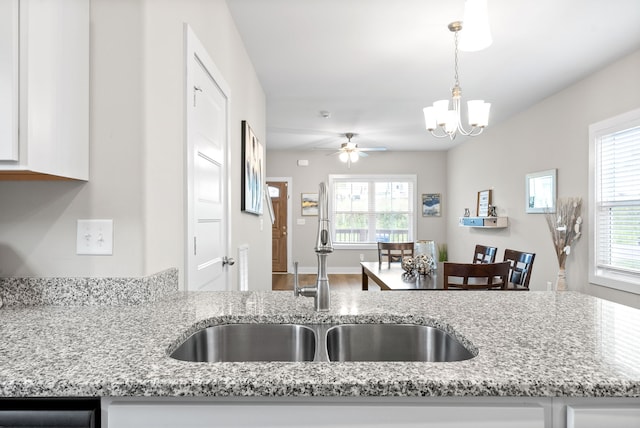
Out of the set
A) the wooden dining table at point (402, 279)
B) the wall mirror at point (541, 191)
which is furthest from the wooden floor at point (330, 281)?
the wall mirror at point (541, 191)

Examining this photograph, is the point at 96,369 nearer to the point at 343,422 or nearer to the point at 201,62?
the point at 343,422

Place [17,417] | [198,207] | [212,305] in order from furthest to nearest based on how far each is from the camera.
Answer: [198,207] → [212,305] → [17,417]

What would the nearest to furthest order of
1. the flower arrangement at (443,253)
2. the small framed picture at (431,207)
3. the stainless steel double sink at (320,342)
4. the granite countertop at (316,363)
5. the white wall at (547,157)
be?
the granite countertop at (316,363) < the stainless steel double sink at (320,342) < the white wall at (547,157) < the flower arrangement at (443,253) < the small framed picture at (431,207)

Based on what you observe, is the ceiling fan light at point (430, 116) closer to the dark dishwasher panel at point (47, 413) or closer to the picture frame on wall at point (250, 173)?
the picture frame on wall at point (250, 173)

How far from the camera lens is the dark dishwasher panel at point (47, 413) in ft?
2.32

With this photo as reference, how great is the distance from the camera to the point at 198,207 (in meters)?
1.92

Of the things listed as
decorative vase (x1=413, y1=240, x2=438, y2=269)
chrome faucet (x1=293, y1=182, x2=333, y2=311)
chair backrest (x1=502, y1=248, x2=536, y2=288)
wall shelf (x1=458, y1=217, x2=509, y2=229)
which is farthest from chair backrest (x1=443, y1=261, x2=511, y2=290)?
wall shelf (x1=458, y1=217, x2=509, y2=229)

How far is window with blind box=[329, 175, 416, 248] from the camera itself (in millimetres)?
8312

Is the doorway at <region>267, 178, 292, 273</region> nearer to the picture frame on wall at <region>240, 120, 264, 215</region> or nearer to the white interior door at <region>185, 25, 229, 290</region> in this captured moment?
the picture frame on wall at <region>240, 120, 264, 215</region>

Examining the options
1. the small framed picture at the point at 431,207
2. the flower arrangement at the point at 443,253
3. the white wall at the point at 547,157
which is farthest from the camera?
the small framed picture at the point at 431,207

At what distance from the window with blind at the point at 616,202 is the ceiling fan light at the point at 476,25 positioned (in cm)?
214

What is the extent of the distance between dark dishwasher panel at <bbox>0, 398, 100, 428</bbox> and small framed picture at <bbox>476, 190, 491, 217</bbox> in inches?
246

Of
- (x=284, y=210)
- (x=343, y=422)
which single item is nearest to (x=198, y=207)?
(x=343, y=422)

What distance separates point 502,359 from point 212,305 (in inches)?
34.1
